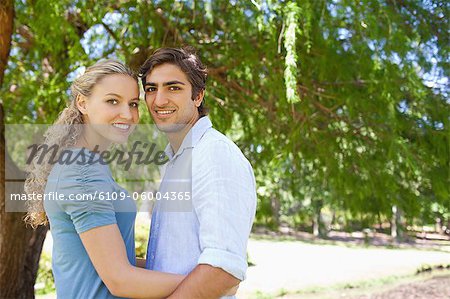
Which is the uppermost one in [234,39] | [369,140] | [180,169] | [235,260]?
[234,39]

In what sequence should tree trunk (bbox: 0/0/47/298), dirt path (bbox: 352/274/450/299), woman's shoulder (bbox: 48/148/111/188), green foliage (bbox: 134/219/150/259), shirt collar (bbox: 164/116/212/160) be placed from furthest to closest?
green foliage (bbox: 134/219/150/259)
dirt path (bbox: 352/274/450/299)
tree trunk (bbox: 0/0/47/298)
shirt collar (bbox: 164/116/212/160)
woman's shoulder (bbox: 48/148/111/188)

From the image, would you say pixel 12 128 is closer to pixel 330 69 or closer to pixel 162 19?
pixel 162 19

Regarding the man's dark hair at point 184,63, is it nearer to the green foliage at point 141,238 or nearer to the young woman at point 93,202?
the young woman at point 93,202

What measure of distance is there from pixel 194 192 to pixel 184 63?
0.45 meters

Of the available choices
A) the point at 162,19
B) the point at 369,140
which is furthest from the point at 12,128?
the point at 369,140

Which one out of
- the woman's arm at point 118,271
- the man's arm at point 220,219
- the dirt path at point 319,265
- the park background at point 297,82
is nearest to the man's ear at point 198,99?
the man's arm at point 220,219

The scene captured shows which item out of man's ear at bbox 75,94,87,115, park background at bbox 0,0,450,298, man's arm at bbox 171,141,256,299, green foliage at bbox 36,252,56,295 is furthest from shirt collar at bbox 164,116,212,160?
green foliage at bbox 36,252,56,295

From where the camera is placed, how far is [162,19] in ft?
16.5

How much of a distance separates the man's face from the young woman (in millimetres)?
77

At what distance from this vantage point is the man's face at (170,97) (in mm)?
1809

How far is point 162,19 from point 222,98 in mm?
998

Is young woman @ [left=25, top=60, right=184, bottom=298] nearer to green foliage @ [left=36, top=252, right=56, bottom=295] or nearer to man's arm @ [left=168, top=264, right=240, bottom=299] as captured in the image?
man's arm @ [left=168, top=264, right=240, bottom=299]

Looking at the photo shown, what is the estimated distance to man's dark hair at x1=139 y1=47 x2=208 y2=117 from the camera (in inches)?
70.8

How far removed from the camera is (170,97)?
5.92 ft
